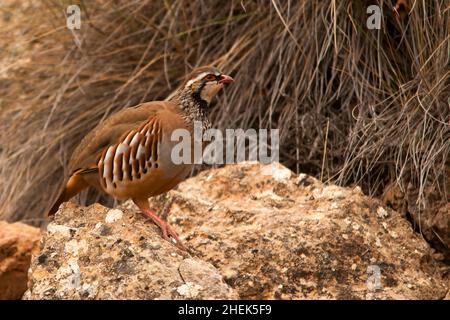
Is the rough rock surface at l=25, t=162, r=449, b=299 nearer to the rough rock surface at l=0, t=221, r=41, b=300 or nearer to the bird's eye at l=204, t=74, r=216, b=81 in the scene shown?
the bird's eye at l=204, t=74, r=216, b=81

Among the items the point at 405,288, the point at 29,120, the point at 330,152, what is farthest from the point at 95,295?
the point at 29,120

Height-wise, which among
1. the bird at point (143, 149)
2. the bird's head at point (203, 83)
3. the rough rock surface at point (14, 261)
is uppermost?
the bird's head at point (203, 83)

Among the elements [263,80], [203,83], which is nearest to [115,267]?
[203,83]

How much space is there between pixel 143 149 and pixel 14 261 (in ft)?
4.01

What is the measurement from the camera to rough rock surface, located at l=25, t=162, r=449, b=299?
3182 millimetres

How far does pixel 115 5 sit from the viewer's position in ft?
20.2

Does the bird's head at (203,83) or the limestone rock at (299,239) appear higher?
the bird's head at (203,83)

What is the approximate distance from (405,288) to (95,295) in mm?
1266

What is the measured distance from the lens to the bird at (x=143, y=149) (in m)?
3.81

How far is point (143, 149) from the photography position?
12.6ft

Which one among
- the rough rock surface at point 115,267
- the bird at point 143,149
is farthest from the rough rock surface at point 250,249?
the bird at point 143,149

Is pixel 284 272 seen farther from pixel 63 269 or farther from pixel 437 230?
pixel 437 230

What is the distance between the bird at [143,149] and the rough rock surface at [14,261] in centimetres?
60

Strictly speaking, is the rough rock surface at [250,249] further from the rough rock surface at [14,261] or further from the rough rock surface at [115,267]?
the rough rock surface at [14,261]
